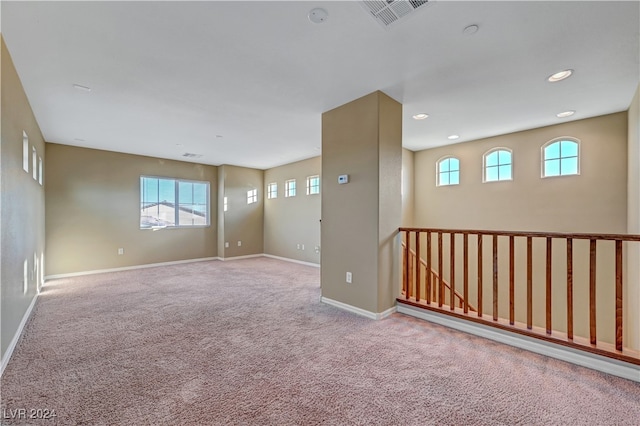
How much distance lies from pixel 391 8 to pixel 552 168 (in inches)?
158

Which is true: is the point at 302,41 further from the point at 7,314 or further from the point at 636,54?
the point at 7,314

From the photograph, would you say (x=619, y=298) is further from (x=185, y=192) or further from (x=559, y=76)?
(x=185, y=192)

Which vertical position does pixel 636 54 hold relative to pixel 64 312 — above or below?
above

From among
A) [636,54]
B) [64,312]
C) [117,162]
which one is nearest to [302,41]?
[636,54]

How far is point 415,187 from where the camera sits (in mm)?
6062

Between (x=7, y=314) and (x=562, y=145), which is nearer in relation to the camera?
(x=7, y=314)

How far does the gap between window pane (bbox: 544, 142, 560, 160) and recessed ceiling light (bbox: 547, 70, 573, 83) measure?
1.90 m

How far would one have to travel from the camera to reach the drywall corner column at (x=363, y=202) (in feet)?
10.5

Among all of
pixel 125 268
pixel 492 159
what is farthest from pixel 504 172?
pixel 125 268

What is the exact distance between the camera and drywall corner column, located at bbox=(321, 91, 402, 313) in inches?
126

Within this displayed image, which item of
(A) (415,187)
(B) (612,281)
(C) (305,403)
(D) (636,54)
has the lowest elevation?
(C) (305,403)

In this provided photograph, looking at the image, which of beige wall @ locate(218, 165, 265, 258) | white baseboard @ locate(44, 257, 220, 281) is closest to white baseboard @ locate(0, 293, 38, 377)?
white baseboard @ locate(44, 257, 220, 281)

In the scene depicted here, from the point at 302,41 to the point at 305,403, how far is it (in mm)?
2611

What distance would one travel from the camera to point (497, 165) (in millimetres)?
4906
